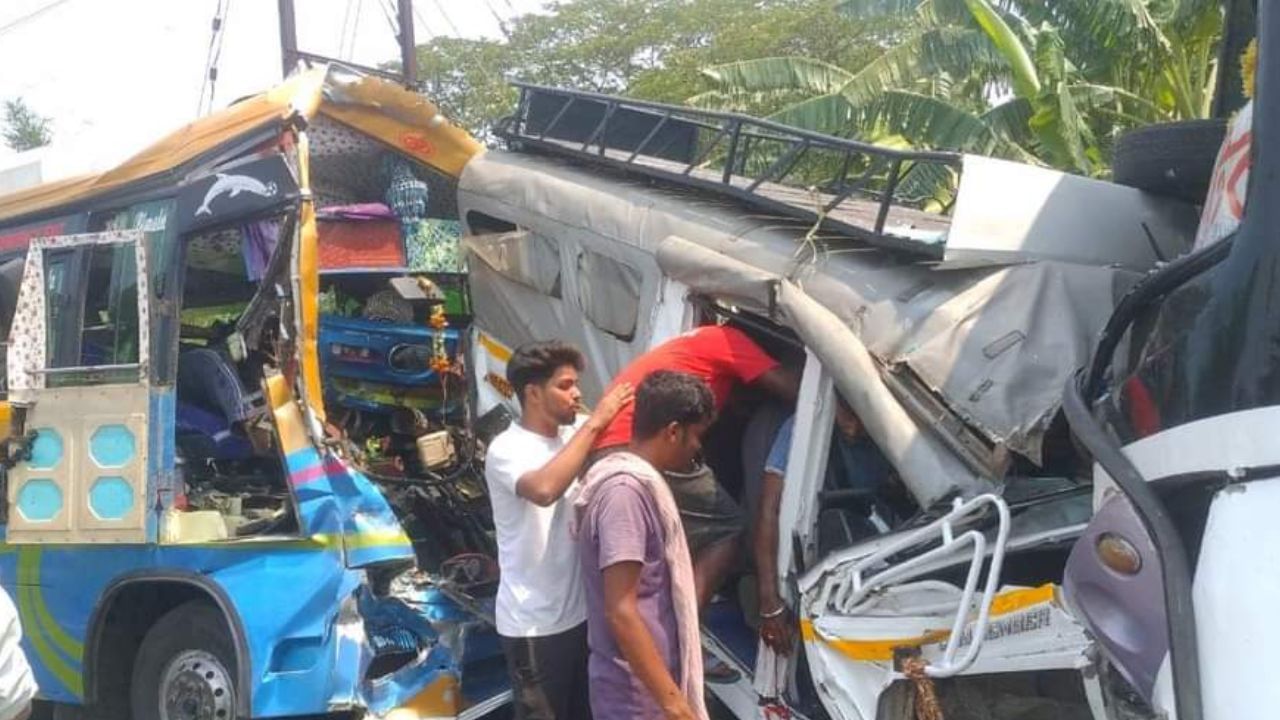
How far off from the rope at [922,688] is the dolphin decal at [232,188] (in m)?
3.12

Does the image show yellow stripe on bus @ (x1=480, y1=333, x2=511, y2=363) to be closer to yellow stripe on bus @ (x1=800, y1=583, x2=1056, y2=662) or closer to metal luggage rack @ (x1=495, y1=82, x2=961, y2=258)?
metal luggage rack @ (x1=495, y1=82, x2=961, y2=258)

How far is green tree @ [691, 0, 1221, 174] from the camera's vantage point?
10.7 metres

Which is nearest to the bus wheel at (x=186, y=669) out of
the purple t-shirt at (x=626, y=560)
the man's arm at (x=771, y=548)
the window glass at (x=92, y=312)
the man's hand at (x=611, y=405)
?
the window glass at (x=92, y=312)

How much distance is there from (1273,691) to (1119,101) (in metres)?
10.9

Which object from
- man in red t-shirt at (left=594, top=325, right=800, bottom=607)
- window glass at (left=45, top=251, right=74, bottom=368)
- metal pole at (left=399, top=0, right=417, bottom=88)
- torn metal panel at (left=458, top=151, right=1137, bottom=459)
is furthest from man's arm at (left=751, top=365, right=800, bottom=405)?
metal pole at (left=399, top=0, right=417, bottom=88)

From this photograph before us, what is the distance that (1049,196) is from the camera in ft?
14.2

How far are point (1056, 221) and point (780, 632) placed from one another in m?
1.59

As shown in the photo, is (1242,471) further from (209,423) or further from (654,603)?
(209,423)

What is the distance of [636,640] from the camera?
329 centimetres

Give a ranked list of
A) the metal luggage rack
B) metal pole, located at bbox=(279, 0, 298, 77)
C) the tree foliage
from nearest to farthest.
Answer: the metal luggage rack < the tree foliage < metal pole, located at bbox=(279, 0, 298, 77)

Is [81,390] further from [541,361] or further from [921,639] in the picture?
[921,639]

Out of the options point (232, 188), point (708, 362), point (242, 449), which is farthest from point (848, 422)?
point (242, 449)

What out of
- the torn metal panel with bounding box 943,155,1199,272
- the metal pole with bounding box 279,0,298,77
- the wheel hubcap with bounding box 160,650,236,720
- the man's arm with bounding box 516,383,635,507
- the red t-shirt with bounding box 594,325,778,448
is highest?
the metal pole with bounding box 279,0,298,77

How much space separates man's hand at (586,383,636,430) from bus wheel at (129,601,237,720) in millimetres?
2168
